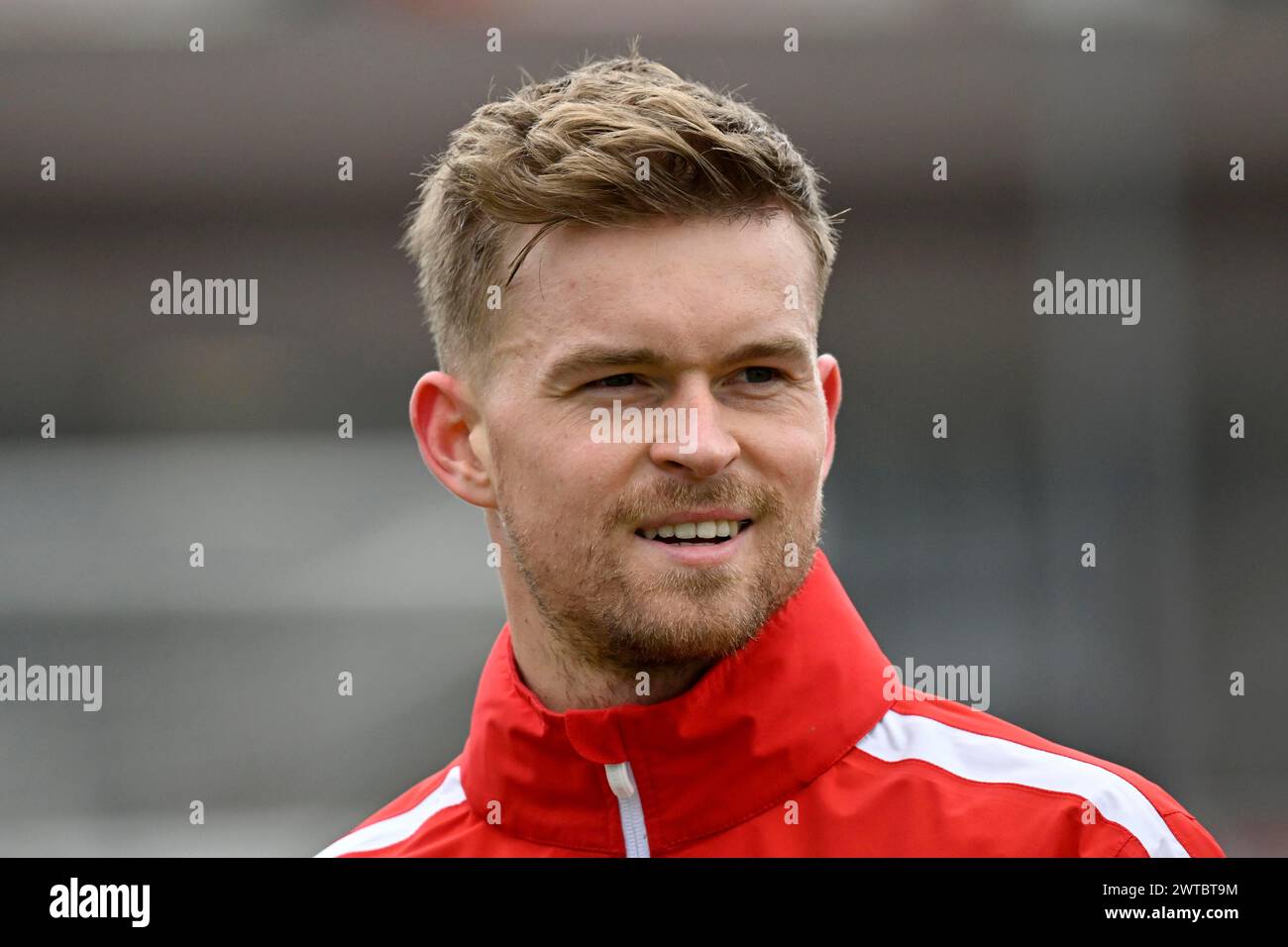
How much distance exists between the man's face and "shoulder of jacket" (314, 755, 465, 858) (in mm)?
467

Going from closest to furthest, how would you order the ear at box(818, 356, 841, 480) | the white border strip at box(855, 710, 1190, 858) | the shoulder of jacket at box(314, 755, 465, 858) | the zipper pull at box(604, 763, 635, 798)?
1. the white border strip at box(855, 710, 1190, 858)
2. the zipper pull at box(604, 763, 635, 798)
3. the ear at box(818, 356, 841, 480)
4. the shoulder of jacket at box(314, 755, 465, 858)

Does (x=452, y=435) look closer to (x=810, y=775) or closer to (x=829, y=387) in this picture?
(x=829, y=387)

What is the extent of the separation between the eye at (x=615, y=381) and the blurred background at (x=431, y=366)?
2.22 metres

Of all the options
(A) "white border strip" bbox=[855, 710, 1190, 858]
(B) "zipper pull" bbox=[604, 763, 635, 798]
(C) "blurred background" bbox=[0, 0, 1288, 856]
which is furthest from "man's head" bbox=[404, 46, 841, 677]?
(C) "blurred background" bbox=[0, 0, 1288, 856]

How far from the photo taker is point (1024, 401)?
15.8ft

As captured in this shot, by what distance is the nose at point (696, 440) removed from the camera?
1.53m

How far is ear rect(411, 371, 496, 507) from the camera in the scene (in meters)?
1.84

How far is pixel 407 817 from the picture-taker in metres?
1.98

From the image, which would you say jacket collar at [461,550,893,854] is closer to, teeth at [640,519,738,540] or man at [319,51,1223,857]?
man at [319,51,1223,857]

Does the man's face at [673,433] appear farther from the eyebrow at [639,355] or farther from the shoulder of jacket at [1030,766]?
the shoulder of jacket at [1030,766]

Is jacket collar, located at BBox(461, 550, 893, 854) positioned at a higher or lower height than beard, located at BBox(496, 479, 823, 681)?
lower

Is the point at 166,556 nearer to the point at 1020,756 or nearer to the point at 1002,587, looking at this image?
the point at 1002,587

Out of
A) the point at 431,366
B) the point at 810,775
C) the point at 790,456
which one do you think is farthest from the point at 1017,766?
the point at 431,366

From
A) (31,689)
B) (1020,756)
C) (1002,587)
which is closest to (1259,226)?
(1002,587)
